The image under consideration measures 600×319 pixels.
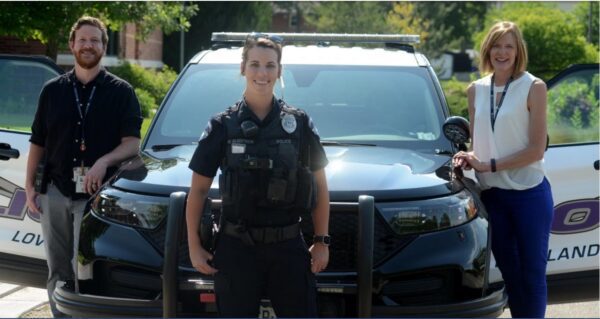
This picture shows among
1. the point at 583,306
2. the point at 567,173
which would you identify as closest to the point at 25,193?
the point at 567,173

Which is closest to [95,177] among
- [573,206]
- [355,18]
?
[573,206]

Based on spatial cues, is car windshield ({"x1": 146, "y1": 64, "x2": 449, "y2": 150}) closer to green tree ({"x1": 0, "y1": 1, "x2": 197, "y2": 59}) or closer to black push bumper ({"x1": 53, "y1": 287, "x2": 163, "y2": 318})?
black push bumper ({"x1": 53, "y1": 287, "x2": 163, "y2": 318})

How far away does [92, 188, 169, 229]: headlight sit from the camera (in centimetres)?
423

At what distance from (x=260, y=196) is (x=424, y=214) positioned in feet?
3.14

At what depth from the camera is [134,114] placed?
17.0ft

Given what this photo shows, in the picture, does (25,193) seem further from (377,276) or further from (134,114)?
(377,276)

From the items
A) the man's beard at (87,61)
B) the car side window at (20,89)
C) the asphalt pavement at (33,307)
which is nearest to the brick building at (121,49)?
the asphalt pavement at (33,307)

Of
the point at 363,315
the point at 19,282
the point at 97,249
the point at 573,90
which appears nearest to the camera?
the point at 363,315

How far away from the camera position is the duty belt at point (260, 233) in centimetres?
355

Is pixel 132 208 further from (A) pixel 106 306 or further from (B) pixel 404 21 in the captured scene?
(B) pixel 404 21

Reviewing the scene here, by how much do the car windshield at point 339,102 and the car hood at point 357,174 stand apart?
36 cm

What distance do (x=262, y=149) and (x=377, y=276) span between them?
887mm

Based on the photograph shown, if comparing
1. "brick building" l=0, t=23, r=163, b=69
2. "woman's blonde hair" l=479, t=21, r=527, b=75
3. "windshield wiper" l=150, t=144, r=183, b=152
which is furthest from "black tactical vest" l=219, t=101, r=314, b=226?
"brick building" l=0, t=23, r=163, b=69

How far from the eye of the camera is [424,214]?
4195 millimetres
